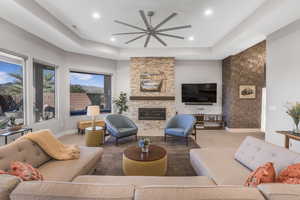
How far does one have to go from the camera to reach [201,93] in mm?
6246

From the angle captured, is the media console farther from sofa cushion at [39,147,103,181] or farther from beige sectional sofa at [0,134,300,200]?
sofa cushion at [39,147,103,181]

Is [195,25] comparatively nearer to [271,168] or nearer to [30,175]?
[271,168]

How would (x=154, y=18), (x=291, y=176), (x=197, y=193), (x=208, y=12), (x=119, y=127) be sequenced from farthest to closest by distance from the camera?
(x=119, y=127) → (x=154, y=18) → (x=208, y=12) → (x=291, y=176) → (x=197, y=193)

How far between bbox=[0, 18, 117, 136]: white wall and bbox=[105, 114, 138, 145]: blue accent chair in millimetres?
1888

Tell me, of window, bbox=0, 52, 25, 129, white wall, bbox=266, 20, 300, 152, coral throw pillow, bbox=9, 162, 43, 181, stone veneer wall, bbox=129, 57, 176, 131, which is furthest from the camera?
stone veneer wall, bbox=129, 57, 176, 131

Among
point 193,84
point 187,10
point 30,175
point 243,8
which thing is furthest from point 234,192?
point 193,84

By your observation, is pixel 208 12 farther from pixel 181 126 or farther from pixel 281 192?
pixel 281 192

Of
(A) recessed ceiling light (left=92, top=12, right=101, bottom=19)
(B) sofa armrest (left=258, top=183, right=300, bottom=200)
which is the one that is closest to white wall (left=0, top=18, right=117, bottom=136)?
(A) recessed ceiling light (left=92, top=12, right=101, bottom=19)

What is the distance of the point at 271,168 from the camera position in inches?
49.9

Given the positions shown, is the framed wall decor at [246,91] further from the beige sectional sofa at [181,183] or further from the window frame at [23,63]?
the window frame at [23,63]

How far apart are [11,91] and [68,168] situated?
2.99m

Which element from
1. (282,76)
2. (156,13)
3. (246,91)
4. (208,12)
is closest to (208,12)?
(208,12)

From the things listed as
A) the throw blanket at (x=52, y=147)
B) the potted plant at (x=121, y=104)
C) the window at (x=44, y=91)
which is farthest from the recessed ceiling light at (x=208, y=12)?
the window at (x=44, y=91)

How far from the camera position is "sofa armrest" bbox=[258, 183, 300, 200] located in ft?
2.93
